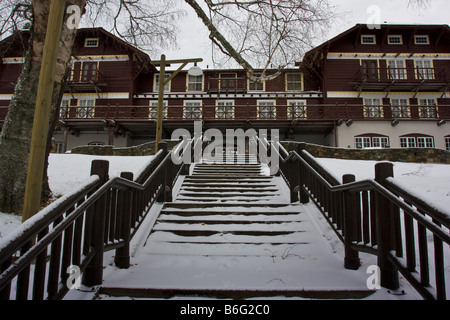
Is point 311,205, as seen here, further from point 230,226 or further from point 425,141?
point 425,141

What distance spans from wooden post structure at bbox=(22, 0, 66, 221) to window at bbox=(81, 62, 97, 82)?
21.6 metres

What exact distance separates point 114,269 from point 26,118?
11.3 feet

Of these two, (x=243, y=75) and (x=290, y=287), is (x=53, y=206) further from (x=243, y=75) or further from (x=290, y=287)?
(x=243, y=75)

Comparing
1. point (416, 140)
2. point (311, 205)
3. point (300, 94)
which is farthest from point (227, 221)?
point (416, 140)

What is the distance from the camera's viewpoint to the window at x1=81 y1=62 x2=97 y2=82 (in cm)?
2247

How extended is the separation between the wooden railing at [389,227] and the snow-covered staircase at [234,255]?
0.37m

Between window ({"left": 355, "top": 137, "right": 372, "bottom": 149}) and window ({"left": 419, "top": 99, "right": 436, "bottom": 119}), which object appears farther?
window ({"left": 419, "top": 99, "right": 436, "bottom": 119})

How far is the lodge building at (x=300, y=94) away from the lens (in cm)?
2041

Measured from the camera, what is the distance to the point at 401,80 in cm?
2133

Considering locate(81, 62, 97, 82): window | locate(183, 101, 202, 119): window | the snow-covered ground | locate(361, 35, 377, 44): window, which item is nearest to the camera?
the snow-covered ground

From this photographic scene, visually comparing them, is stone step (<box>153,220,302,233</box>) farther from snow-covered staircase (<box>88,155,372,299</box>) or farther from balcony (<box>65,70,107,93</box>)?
balcony (<box>65,70,107,93</box>)

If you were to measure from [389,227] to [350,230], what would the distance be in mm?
655

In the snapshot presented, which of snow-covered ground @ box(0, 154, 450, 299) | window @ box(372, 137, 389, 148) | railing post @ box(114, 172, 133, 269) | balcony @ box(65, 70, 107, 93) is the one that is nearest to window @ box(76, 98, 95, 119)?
balcony @ box(65, 70, 107, 93)

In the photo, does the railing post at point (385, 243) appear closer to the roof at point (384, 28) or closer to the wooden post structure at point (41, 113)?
the wooden post structure at point (41, 113)
